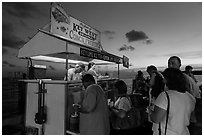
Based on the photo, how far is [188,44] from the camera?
5.80 meters

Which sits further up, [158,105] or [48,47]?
[48,47]

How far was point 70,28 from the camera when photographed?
3.44 meters

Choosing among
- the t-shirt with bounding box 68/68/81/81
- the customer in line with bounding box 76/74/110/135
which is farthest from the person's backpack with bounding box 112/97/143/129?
the t-shirt with bounding box 68/68/81/81

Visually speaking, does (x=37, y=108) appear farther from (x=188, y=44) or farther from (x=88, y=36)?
(x=188, y=44)

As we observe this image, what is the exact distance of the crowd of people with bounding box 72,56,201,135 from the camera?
1.44 m

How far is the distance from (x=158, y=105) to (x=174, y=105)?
13 centimetres

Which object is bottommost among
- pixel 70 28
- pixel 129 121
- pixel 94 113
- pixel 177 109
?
pixel 129 121

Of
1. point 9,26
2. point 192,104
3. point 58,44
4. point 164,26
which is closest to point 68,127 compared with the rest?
point 58,44

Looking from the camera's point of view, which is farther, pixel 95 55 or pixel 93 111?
pixel 95 55

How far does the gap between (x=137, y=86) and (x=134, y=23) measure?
2685 mm

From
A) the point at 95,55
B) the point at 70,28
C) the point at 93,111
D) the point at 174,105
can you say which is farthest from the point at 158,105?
the point at 70,28

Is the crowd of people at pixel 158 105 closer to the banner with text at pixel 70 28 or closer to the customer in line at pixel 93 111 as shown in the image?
the customer in line at pixel 93 111

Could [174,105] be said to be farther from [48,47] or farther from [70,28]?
[70,28]

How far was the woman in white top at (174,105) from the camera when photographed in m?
1.43
